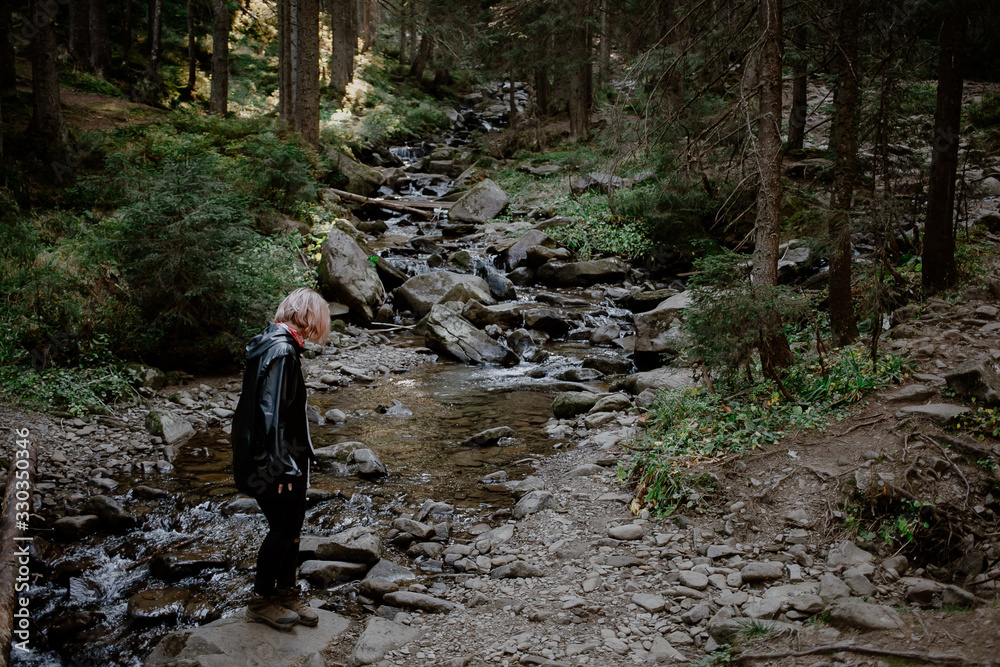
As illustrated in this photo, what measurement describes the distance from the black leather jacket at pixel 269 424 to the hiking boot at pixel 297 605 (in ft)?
2.64

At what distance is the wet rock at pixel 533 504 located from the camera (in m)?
5.80

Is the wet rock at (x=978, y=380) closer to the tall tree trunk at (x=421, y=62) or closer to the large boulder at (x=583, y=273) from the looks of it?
the large boulder at (x=583, y=273)

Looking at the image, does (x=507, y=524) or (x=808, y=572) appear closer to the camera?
(x=808, y=572)

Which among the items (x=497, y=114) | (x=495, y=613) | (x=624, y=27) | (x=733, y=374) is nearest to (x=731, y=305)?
(x=733, y=374)

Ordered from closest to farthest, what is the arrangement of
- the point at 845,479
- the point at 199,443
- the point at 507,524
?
the point at 845,479
the point at 507,524
the point at 199,443

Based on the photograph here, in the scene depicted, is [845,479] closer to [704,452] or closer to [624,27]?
[704,452]

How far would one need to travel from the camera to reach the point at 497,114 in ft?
125

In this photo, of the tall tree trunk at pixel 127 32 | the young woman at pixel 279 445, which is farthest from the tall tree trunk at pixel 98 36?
the young woman at pixel 279 445

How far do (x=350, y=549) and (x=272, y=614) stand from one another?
1.00 meters

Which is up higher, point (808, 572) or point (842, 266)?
point (842, 266)

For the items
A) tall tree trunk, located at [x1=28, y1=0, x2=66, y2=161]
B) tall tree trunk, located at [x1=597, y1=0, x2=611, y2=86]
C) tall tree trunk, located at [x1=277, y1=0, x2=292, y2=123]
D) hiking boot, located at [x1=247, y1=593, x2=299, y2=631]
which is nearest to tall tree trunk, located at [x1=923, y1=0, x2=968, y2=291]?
hiking boot, located at [x1=247, y1=593, x2=299, y2=631]

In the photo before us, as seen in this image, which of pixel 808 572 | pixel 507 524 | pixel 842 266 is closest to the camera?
pixel 808 572

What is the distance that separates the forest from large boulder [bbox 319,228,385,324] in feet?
0.23

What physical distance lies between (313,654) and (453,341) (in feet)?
29.1
